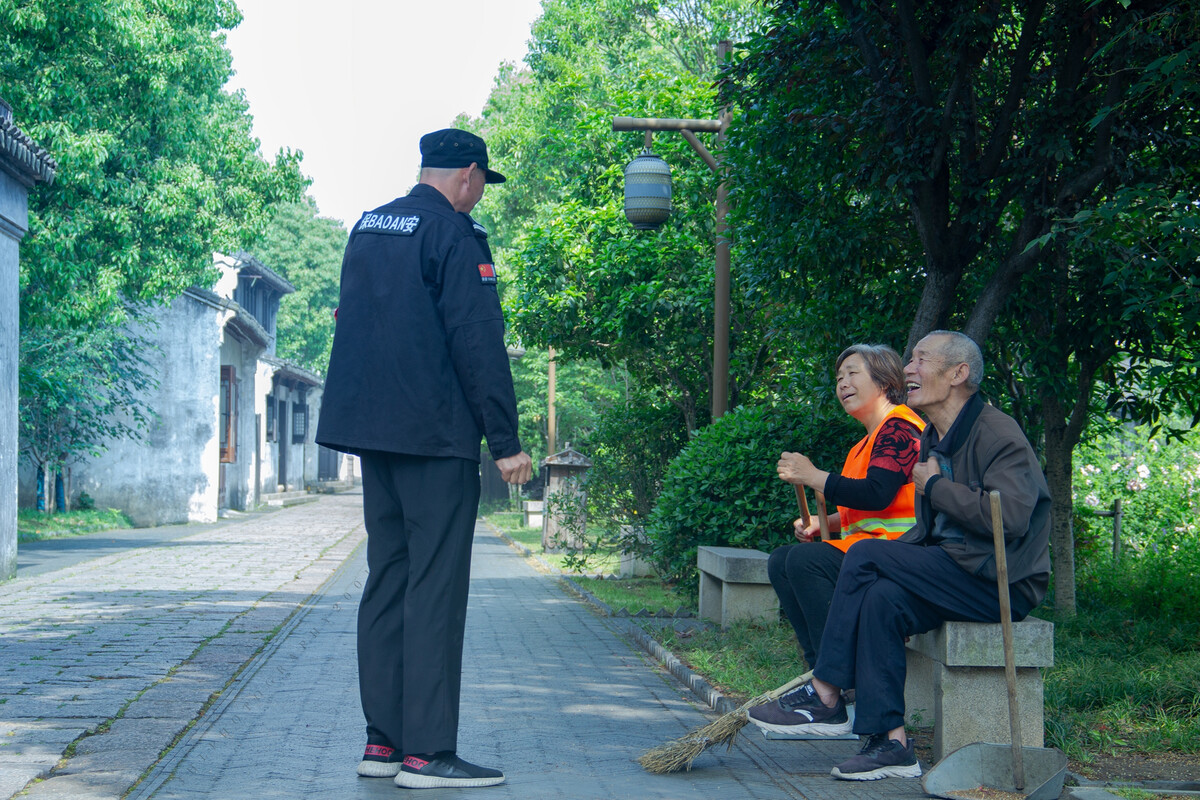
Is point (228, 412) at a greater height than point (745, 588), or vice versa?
point (228, 412)

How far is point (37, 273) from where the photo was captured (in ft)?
54.9

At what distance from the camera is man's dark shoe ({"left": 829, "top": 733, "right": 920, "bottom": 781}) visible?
4.26 m

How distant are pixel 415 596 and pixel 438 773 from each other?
0.62 metres

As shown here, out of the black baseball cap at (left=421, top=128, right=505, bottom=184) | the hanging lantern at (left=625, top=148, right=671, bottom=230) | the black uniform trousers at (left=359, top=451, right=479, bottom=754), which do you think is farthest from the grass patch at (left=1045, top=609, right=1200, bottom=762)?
the hanging lantern at (left=625, top=148, right=671, bottom=230)

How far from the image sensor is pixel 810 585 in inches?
202

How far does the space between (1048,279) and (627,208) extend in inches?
197

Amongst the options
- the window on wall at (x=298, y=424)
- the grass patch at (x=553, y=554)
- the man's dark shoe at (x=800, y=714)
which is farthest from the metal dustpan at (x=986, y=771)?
the window on wall at (x=298, y=424)

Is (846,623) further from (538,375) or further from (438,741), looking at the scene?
(538,375)

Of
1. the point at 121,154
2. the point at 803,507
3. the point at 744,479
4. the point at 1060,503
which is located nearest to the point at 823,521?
the point at 803,507

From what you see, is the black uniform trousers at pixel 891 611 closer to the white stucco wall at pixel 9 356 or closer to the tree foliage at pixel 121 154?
the white stucco wall at pixel 9 356

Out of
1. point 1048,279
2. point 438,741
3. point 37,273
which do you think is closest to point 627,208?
point 1048,279

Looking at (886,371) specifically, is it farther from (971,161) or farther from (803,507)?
(971,161)

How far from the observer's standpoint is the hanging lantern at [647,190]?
1164 centimetres

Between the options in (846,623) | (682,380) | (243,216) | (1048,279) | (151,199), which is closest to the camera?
(846,623)
